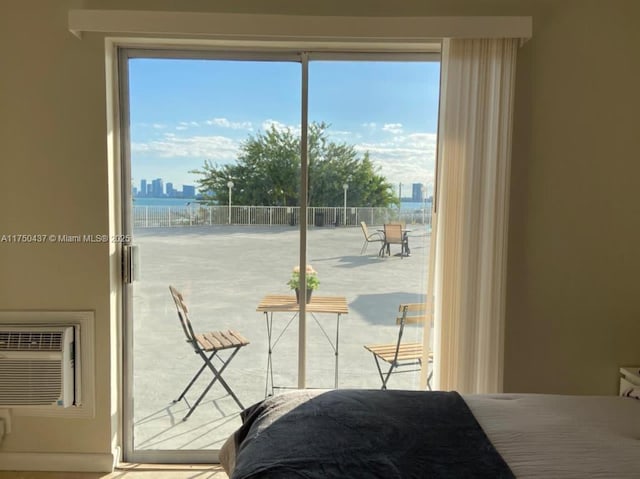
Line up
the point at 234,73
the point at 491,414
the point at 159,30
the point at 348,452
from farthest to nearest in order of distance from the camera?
the point at 234,73 → the point at 159,30 → the point at 491,414 → the point at 348,452

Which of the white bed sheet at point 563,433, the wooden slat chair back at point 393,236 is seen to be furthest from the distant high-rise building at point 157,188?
the white bed sheet at point 563,433

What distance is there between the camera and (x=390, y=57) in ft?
8.18

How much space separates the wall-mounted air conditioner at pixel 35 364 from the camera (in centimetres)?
235

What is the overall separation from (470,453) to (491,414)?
11.2 inches

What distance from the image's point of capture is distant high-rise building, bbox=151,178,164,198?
2566 mm

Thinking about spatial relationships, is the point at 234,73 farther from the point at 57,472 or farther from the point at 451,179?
the point at 57,472

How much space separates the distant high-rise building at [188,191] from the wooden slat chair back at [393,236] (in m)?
1.03

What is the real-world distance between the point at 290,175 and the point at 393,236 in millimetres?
630

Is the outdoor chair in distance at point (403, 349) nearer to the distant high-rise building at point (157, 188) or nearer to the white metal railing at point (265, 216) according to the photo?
the white metal railing at point (265, 216)

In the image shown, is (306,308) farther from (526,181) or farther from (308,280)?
(526,181)

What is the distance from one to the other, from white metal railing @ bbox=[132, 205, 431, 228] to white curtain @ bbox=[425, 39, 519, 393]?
276 mm

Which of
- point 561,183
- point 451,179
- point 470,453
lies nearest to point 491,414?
point 470,453

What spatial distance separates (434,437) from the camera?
1.41m

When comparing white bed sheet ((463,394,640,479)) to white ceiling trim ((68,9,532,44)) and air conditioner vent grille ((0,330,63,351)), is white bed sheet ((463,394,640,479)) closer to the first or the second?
white ceiling trim ((68,9,532,44))
